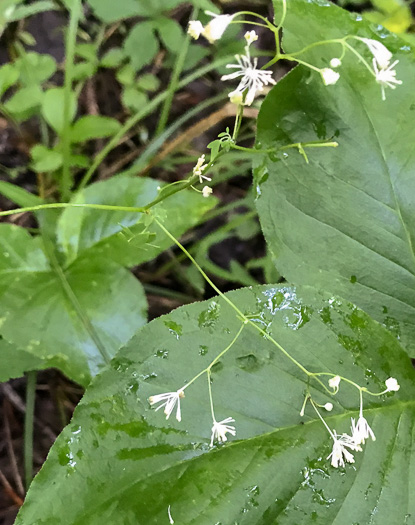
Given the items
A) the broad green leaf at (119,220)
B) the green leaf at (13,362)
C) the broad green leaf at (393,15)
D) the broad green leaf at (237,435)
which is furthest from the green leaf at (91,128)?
the broad green leaf at (393,15)

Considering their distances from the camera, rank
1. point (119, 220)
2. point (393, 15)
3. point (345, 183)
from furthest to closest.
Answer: point (393, 15), point (119, 220), point (345, 183)

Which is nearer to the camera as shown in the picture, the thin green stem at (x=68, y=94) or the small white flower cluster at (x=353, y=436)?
the small white flower cluster at (x=353, y=436)

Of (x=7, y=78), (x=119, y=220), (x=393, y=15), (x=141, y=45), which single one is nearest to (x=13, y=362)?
(x=119, y=220)

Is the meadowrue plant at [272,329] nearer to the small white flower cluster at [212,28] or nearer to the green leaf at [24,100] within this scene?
the small white flower cluster at [212,28]

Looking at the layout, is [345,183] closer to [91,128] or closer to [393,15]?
[91,128]

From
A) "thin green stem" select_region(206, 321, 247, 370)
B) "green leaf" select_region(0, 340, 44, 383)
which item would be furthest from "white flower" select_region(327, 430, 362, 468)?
"green leaf" select_region(0, 340, 44, 383)

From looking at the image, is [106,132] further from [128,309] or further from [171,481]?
[171,481]

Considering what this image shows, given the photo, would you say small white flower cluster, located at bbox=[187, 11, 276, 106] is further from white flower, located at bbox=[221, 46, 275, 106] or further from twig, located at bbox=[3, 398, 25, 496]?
twig, located at bbox=[3, 398, 25, 496]
